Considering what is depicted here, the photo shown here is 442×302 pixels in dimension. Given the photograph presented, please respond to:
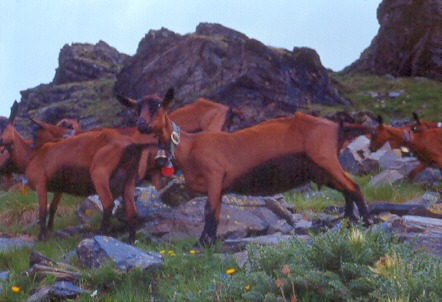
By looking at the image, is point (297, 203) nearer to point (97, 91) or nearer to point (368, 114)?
point (368, 114)

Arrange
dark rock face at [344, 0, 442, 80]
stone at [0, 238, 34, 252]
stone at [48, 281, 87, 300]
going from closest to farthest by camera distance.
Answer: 1. stone at [48, 281, 87, 300]
2. stone at [0, 238, 34, 252]
3. dark rock face at [344, 0, 442, 80]

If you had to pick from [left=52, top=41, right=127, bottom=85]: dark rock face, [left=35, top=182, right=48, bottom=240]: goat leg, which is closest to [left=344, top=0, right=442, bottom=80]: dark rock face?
[left=52, top=41, right=127, bottom=85]: dark rock face

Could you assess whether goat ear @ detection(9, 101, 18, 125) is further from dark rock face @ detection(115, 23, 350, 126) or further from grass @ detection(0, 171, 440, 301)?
dark rock face @ detection(115, 23, 350, 126)

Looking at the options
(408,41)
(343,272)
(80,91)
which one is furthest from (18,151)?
(408,41)

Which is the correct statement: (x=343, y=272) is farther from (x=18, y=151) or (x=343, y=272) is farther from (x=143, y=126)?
(x=18, y=151)

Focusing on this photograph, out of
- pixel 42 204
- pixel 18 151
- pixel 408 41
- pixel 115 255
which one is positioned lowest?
pixel 115 255

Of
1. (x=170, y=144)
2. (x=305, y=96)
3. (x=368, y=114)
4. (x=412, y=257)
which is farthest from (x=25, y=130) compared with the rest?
(x=412, y=257)

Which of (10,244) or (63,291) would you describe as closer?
(63,291)

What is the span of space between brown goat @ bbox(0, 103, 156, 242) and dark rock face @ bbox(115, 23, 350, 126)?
47.7ft

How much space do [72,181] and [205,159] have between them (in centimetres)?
283

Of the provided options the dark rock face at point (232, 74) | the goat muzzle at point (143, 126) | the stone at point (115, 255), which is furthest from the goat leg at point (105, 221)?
the dark rock face at point (232, 74)

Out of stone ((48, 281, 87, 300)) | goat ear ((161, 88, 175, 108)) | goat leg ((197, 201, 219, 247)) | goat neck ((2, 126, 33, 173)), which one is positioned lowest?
stone ((48, 281, 87, 300))

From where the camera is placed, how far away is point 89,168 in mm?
10117

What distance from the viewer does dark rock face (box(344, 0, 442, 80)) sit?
2194 inches
